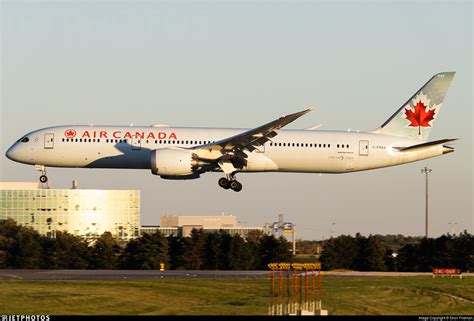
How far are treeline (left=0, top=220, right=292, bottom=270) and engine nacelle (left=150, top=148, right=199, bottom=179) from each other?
642 inches

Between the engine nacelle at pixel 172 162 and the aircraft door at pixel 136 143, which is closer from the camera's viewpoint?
the engine nacelle at pixel 172 162

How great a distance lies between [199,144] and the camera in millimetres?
68188

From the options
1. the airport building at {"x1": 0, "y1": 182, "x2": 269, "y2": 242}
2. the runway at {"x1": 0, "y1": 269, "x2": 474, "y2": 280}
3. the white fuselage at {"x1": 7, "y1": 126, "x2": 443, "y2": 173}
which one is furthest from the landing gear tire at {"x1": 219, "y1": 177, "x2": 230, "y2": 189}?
the airport building at {"x1": 0, "y1": 182, "x2": 269, "y2": 242}

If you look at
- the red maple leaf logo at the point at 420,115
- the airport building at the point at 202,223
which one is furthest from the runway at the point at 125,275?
the airport building at the point at 202,223

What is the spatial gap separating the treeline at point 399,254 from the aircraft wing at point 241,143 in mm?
19520

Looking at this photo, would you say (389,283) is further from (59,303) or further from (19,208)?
(19,208)

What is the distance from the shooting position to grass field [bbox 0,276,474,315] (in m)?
45.8

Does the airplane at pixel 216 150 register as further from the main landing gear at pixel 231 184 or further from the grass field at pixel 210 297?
the grass field at pixel 210 297

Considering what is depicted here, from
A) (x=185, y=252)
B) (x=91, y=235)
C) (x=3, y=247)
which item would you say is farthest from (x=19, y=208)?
(x=185, y=252)

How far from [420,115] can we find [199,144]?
1707cm

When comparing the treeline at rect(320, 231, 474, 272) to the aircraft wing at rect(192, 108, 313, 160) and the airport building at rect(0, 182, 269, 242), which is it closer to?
the aircraft wing at rect(192, 108, 313, 160)

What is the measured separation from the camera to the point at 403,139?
235ft

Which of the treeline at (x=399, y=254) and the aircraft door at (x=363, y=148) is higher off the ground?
the aircraft door at (x=363, y=148)

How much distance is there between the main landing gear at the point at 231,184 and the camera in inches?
2685
